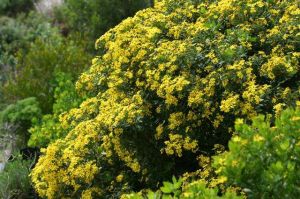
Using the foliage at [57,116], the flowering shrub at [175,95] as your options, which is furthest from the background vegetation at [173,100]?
the foliage at [57,116]

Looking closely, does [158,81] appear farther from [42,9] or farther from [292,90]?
[42,9]

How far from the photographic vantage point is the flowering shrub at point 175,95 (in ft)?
11.9

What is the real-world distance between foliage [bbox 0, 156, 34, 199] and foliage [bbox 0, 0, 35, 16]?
613cm

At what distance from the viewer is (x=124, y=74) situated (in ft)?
13.7

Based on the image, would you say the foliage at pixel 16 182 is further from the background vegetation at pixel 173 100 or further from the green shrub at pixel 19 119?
the green shrub at pixel 19 119

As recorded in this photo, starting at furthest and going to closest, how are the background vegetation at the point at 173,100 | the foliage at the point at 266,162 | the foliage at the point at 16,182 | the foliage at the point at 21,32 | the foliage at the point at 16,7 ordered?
the foliage at the point at 16,7, the foliage at the point at 21,32, the foliage at the point at 16,182, the background vegetation at the point at 173,100, the foliage at the point at 266,162

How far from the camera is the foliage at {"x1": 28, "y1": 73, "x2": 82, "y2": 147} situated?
545cm

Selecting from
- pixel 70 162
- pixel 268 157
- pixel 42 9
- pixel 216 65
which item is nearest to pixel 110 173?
pixel 70 162

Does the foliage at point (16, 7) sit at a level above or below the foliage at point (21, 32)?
above

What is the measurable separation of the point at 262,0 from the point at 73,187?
2.09m

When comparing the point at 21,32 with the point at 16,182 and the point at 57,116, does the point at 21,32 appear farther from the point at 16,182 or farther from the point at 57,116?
the point at 16,182

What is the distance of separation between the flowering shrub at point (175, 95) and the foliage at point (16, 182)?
928 mm

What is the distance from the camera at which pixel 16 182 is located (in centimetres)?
509

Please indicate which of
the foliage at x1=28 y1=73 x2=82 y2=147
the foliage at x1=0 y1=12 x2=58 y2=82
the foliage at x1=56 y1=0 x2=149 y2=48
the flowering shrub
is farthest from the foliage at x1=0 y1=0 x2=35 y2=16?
the flowering shrub
